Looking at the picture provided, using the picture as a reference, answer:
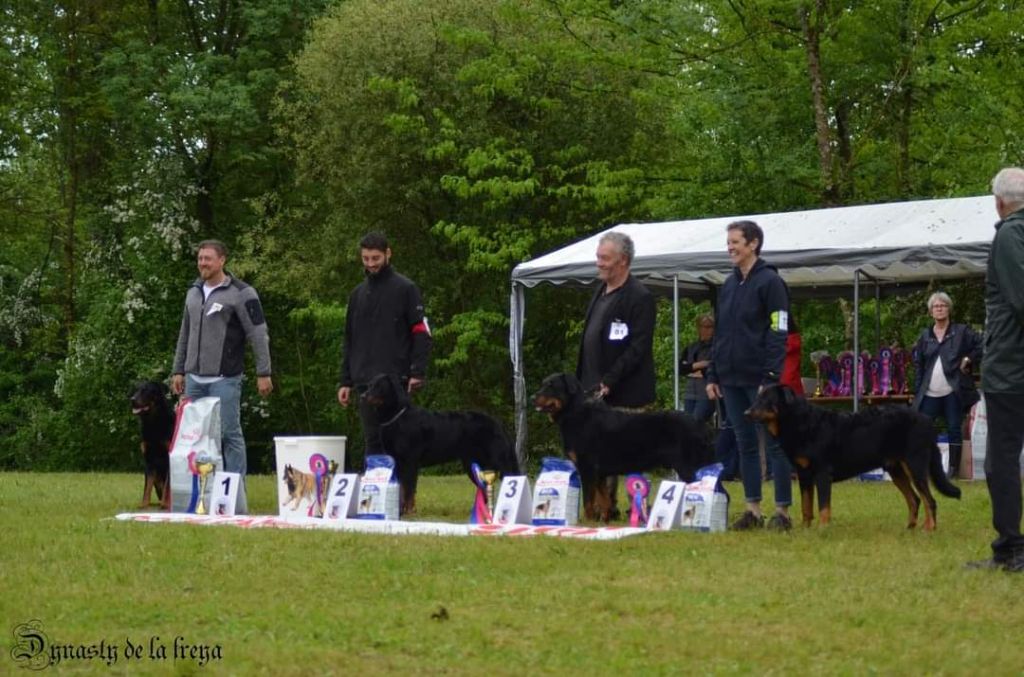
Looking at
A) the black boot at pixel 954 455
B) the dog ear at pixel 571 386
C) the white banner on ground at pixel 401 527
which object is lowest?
the black boot at pixel 954 455

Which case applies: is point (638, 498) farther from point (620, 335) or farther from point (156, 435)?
point (156, 435)

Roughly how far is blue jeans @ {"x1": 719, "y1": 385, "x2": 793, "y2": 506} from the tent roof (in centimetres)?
410

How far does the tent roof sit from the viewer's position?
11336 mm

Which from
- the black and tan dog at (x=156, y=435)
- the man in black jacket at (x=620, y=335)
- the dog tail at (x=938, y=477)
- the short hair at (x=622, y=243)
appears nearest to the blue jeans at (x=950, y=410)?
the dog tail at (x=938, y=477)

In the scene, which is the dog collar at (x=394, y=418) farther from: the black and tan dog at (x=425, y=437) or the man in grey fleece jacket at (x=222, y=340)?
the man in grey fleece jacket at (x=222, y=340)

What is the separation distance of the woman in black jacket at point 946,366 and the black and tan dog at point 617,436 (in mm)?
4600

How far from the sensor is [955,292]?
53.4ft

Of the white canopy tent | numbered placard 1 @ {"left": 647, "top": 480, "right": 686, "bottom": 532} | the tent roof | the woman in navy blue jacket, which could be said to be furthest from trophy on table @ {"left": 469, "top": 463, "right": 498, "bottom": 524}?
the tent roof

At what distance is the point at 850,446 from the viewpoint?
25.1ft

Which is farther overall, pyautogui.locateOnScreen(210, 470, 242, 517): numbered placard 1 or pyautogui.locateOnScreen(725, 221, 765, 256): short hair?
pyautogui.locateOnScreen(210, 470, 242, 517): numbered placard 1

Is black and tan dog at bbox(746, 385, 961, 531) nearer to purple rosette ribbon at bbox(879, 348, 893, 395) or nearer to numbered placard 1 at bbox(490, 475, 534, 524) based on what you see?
numbered placard 1 at bbox(490, 475, 534, 524)

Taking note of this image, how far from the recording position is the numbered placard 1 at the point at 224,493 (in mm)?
8633

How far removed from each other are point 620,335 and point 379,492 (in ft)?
5.51

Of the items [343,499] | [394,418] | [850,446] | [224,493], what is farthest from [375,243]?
[850,446]
